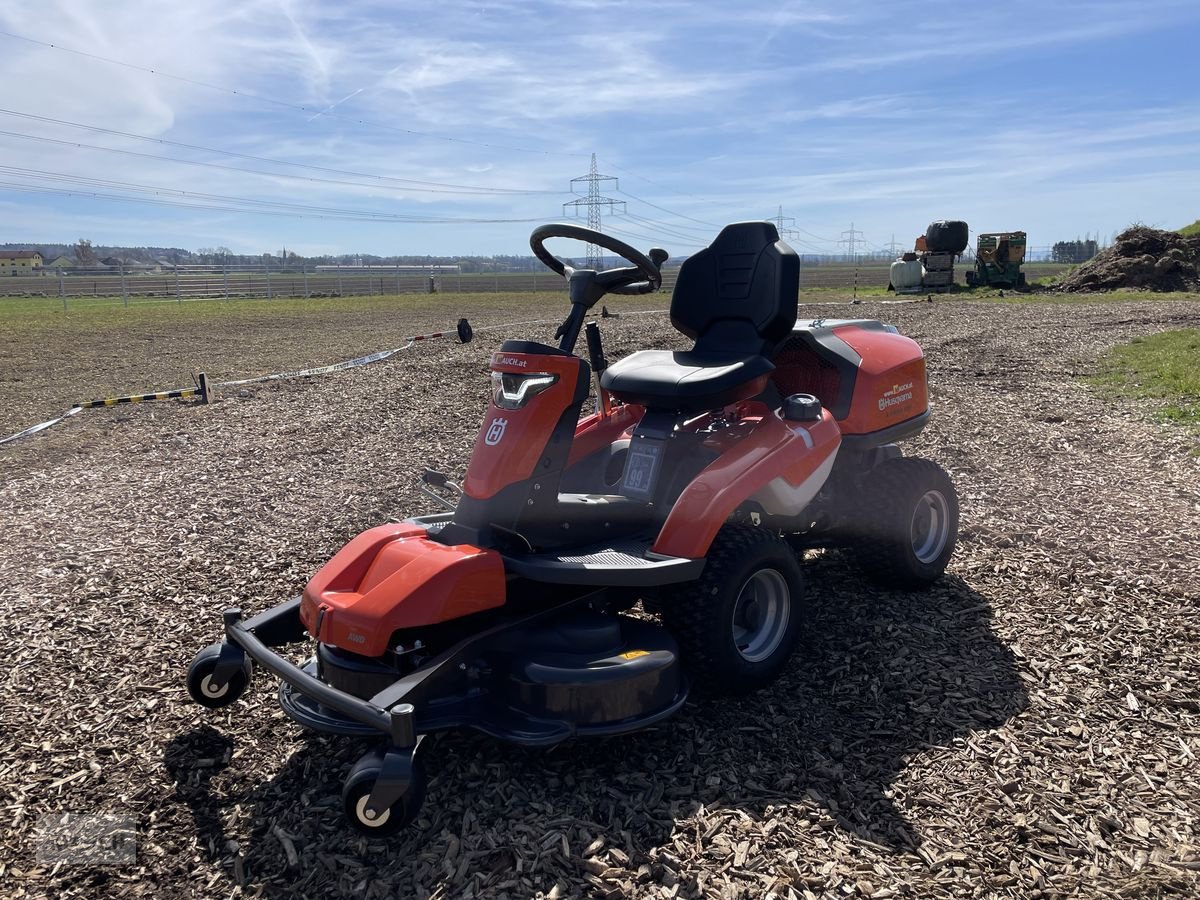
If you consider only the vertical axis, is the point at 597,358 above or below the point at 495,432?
above

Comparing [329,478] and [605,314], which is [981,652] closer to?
[329,478]

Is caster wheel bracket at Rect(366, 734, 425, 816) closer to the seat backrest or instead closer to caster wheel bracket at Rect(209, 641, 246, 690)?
caster wheel bracket at Rect(209, 641, 246, 690)

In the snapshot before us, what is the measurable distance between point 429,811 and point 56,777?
1.31 metres

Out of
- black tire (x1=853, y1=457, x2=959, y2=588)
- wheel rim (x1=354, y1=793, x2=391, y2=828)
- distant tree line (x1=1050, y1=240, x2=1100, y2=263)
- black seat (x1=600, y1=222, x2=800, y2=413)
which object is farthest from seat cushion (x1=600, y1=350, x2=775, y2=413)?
distant tree line (x1=1050, y1=240, x2=1100, y2=263)

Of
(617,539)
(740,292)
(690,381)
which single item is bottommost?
(617,539)

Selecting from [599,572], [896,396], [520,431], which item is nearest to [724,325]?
[896,396]

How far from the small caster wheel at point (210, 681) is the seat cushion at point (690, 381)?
1.83 meters

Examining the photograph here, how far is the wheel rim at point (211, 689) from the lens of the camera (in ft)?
11.1

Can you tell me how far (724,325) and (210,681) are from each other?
102 inches

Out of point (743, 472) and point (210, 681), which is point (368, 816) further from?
point (743, 472)

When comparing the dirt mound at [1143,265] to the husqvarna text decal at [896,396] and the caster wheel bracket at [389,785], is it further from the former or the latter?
the caster wheel bracket at [389,785]

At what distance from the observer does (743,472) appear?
3.54m

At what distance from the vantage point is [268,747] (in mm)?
3303

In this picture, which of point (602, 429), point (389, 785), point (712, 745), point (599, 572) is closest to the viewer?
point (389, 785)
